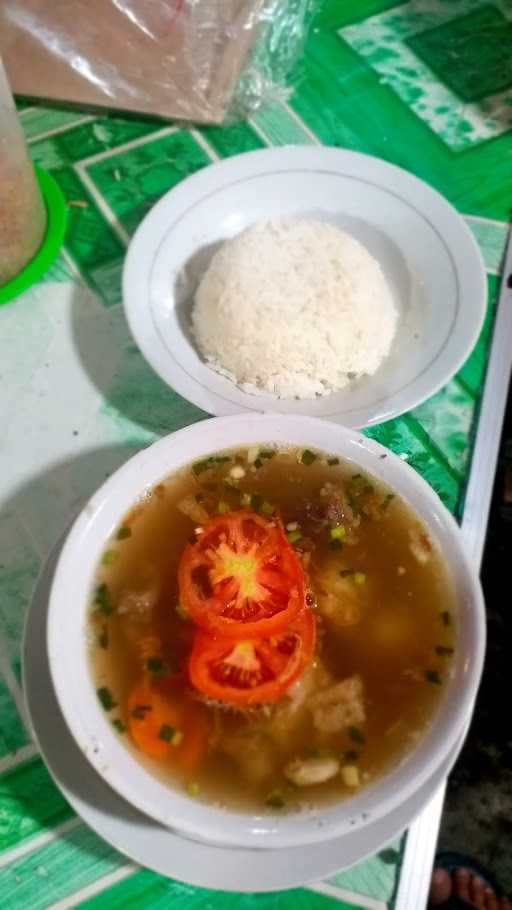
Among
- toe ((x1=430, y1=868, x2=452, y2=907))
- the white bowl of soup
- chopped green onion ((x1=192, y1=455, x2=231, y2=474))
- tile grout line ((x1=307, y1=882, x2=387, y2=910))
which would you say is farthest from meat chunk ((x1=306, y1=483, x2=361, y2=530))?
toe ((x1=430, y1=868, x2=452, y2=907))

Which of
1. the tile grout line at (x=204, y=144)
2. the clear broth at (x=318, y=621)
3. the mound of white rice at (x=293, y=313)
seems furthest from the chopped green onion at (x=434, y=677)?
the tile grout line at (x=204, y=144)

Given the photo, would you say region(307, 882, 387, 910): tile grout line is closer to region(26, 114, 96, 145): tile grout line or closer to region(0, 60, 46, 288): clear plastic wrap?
region(0, 60, 46, 288): clear plastic wrap

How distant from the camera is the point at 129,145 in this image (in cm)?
154

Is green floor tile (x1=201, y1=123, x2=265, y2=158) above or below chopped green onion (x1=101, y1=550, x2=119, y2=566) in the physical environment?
above

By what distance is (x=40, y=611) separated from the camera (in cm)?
98

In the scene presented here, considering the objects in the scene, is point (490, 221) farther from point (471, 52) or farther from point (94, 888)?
A: point (94, 888)

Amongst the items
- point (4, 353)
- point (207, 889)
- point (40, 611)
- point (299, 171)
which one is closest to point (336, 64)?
point (299, 171)

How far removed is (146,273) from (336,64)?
726 millimetres

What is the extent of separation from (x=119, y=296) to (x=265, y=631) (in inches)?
26.9

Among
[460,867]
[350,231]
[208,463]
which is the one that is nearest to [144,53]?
[350,231]

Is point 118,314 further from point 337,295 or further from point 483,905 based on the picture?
point 483,905

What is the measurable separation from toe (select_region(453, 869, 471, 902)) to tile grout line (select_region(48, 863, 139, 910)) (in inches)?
28.0

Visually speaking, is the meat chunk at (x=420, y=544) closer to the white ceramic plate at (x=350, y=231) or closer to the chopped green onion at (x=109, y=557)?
the white ceramic plate at (x=350, y=231)

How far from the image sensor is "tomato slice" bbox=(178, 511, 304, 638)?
89 centimetres
